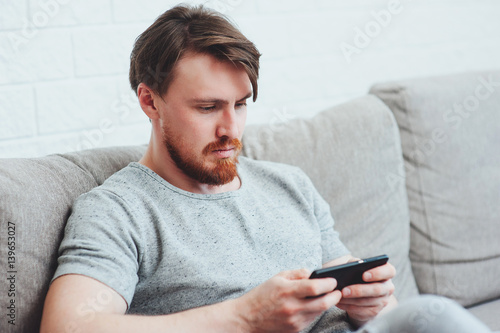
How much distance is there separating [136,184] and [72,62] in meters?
0.57

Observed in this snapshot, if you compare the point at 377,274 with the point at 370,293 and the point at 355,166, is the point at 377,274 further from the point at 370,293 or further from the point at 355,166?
the point at 355,166

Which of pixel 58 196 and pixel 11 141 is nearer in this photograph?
pixel 58 196

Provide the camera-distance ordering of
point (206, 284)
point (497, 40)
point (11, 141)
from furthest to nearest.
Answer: point (497, 40), point (11, 141), point (206, 284)

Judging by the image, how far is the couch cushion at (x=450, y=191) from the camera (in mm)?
1502

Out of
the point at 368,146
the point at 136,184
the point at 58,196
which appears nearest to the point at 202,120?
the point at 136,184

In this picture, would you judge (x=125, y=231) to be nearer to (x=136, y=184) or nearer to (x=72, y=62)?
(x=136, y=184)

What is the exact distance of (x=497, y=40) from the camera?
7.20ft

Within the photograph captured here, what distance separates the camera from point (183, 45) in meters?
1.09
